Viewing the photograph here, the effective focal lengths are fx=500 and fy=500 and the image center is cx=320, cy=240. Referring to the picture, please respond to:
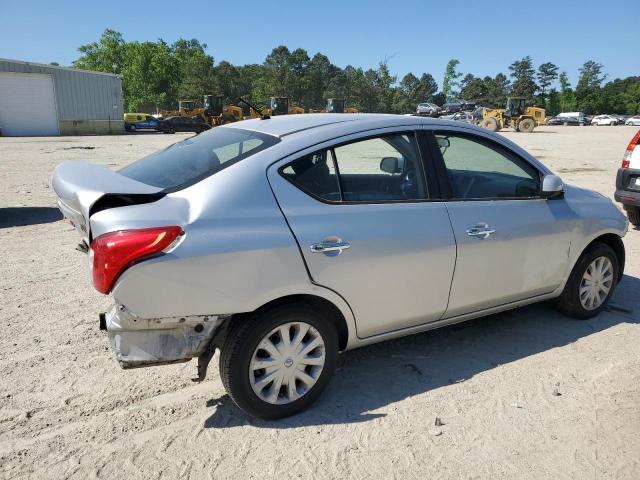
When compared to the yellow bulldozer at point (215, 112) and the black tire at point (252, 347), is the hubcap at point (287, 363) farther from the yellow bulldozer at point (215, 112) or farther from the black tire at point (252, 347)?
the yellow bulldozer at point (215, 112)

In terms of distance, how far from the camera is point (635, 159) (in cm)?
690

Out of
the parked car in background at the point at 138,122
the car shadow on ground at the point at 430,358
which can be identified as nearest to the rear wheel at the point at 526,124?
the parked car in background at the point at 138,122

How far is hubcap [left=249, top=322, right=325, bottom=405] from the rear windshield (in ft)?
3.09

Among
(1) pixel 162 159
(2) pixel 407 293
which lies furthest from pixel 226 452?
(1) pixel 162 159

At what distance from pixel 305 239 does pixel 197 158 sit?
87 centimetres

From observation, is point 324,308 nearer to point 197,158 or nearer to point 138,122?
point 197,158

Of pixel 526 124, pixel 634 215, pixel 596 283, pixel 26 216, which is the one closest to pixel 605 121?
pixel 526 124

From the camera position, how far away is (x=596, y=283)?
4152mm

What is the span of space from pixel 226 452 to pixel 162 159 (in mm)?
1817

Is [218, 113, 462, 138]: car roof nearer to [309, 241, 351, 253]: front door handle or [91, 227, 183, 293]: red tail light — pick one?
[309, 241, 351, 253]: front door handle

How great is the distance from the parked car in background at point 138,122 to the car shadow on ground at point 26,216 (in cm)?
3490

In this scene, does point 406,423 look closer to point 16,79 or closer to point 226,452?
point 226,452

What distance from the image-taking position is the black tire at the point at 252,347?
2.57m

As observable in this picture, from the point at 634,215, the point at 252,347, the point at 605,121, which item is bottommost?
the point at 634,215
